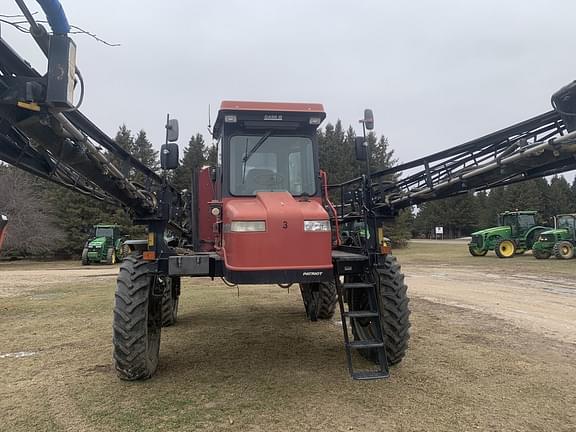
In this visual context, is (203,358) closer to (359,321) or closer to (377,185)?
(359,321)

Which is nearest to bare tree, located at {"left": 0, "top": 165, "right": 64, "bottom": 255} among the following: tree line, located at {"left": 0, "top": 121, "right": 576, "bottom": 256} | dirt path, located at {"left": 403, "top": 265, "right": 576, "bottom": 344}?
tree line, located at {"left": 0, "top": 121, "right": 576, "bottom": 256}

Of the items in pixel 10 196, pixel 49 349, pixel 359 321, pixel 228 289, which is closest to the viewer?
pixel 359 321

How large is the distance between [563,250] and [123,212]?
2140cm

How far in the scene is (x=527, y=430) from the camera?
13.4 ft

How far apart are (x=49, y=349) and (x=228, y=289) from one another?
294 inches

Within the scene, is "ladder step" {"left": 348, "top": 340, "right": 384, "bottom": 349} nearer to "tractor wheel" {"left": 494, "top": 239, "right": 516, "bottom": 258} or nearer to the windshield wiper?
the windshield wiper

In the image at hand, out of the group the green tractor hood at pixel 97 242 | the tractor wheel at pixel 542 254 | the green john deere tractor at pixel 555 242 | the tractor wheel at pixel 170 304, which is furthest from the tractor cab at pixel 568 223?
the green tractor hood at pixel 97 242

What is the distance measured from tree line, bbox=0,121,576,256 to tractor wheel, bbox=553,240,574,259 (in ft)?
18.5

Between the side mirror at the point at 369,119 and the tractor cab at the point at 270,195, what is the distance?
55 cm

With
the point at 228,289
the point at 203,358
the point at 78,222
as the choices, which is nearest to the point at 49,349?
the point at 203,358

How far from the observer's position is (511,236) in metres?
28.3

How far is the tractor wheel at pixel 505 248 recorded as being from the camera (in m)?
27.5

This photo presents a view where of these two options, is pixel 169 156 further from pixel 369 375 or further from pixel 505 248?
pixel 505 248

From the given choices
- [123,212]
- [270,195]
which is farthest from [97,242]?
[270,195]
